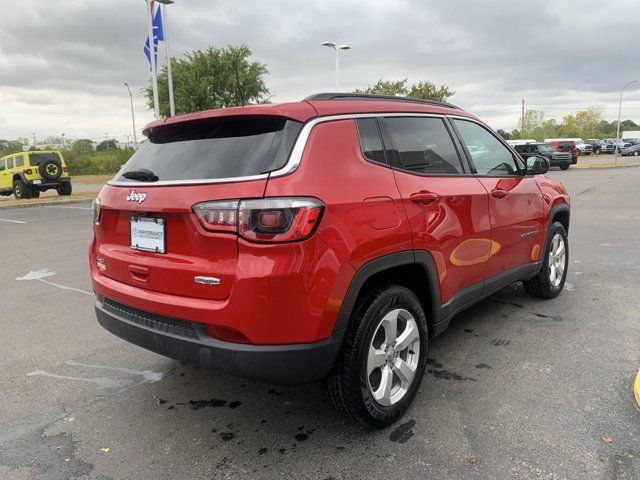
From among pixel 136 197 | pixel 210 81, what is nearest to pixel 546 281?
pixel 136 197

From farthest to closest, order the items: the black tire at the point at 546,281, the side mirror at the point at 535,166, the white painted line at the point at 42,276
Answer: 1. the white painted line at the point at 42,276
2. the black tire at the point at 546,281
3. the side mirror at the point at 535,166

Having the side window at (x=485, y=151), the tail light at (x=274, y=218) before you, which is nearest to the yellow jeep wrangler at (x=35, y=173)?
the side window at (x=485, y=151)

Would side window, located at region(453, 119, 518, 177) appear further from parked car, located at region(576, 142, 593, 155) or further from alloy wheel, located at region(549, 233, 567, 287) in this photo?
parked car, located at region(576, 142, 593, 155)

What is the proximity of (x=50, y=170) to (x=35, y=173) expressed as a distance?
545 mm

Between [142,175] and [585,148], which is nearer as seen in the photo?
[142,175]

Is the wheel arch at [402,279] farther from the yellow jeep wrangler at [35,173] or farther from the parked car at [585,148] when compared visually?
the parked car at [585,148]

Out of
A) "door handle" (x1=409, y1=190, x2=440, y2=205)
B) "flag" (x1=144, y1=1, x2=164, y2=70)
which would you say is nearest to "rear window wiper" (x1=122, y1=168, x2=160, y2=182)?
"door handle" (x1=409, y1=190, x2=440, y2=205)

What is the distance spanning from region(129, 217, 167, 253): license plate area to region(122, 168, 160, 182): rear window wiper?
0.73 feet

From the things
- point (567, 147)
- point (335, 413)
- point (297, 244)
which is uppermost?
point (567, 147)

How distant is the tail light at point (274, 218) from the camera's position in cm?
225

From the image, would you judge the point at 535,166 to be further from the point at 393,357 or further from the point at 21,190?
the point at 21,190

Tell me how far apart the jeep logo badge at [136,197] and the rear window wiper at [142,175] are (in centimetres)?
9

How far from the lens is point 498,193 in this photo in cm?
375

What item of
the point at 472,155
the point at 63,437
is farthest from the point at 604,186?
the point at 63,437
